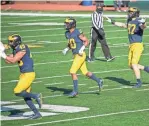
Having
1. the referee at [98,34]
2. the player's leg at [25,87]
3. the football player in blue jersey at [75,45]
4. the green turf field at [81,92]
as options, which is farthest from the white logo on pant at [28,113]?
the referee at [98,34]

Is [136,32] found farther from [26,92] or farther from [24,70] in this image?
[26,92]

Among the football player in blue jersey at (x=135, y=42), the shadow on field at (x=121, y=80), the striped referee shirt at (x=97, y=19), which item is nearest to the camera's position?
the football player in blue jersey at (x=135, y=42)

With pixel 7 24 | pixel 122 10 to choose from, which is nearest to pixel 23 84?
pixel 7 24

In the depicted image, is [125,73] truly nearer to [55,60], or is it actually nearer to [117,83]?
[117,83]

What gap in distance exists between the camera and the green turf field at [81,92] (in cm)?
1326

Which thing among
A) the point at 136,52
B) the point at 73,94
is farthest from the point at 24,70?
the point at 136,52

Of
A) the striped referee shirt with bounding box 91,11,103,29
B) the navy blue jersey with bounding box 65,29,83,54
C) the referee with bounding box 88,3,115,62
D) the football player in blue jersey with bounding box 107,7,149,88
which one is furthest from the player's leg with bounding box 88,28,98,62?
the navy blue jersey with bounding box 65,29,83,54

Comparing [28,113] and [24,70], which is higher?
[24,70]

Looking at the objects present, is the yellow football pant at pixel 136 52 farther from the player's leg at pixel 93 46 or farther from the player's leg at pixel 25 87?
the player's leg at pixel 93 46

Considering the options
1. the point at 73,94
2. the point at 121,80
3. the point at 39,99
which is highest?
the point at 39,99

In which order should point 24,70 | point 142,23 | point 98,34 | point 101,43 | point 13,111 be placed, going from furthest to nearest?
point 98,34 → point 101,43 → point 142,23 → point 13,111 → point 24,70

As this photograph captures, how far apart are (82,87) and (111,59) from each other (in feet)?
14.5

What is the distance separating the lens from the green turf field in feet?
43.5

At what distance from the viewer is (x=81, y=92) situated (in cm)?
1617
